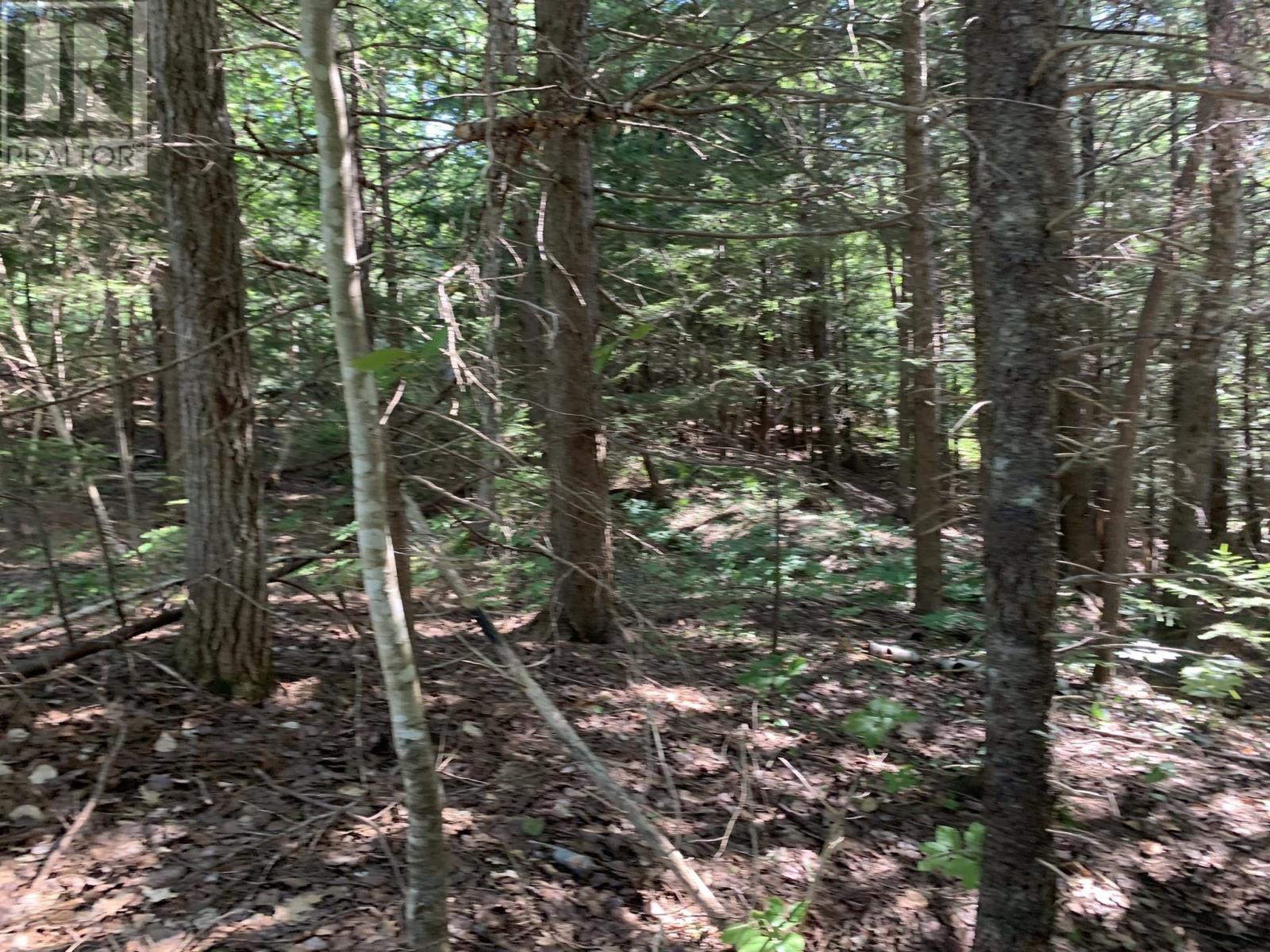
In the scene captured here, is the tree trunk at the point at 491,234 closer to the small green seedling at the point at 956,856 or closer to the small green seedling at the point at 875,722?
the small green seedling at the point at 956,856

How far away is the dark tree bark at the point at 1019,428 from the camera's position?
11.5 feet

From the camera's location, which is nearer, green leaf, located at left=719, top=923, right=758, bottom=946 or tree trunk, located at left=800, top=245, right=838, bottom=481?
green leaf, located at left=719, top=923, right=758, bottom=946

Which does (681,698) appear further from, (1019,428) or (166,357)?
(166,357)

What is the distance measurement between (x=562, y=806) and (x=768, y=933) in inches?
59.2

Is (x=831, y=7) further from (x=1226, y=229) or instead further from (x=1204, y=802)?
(x=1204, y=802)

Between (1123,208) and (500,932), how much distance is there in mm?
5517

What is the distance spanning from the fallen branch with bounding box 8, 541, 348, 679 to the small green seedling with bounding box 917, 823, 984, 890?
13.1ft

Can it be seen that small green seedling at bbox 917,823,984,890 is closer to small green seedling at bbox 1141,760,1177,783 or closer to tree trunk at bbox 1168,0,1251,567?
small green seedling at bbox 1141,760,1177,783

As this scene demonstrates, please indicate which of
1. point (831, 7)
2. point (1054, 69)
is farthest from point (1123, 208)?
point (831, 7)

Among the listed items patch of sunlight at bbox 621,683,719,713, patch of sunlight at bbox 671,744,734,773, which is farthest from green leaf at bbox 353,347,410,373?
patch of sunlight at bbox 621,683,719,713

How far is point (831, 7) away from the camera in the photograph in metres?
7.07

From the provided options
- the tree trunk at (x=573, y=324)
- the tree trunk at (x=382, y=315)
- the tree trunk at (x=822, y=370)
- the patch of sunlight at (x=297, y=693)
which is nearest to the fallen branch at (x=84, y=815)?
the patch of sunlight at (x=297, y=693)
